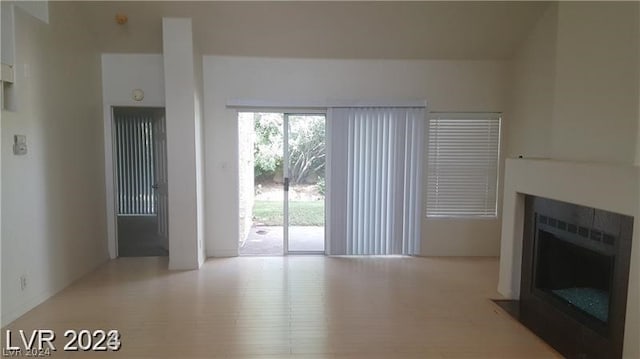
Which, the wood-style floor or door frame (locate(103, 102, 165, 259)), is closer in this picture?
the wood-style floor

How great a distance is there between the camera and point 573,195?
258 cm

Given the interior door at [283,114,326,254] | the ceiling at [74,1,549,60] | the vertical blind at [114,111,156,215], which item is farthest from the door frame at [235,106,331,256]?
the vertical blind at [114,111,156,215]

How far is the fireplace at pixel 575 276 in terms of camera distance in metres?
2.22

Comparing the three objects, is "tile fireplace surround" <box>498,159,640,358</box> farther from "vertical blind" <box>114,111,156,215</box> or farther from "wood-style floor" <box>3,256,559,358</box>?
"vertical blind" <box>114,111,156,215</box>

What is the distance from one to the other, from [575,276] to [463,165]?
225cm

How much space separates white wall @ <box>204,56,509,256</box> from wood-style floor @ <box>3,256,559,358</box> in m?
0.93

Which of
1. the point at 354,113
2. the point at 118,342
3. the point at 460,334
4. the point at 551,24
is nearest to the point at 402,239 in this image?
the point at 354,113

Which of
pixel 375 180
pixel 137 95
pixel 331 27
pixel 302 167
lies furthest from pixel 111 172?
pixel 375 180

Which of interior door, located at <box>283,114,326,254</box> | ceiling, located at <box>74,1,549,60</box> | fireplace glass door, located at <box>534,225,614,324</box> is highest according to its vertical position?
ceiling, located at <box>74,1,549,60</box>

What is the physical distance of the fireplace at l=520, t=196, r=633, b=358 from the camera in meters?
2.22

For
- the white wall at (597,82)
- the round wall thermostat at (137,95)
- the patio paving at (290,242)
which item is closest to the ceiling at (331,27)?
the round wall thermostat at (137,95)

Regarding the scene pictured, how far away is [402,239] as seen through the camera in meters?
4.91

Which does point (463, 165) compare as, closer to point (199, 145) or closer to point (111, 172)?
point (199, 145)

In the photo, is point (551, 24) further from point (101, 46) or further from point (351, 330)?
point (101, 46)
